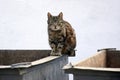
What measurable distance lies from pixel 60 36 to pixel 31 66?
621 mm

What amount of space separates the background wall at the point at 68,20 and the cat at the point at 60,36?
66cm

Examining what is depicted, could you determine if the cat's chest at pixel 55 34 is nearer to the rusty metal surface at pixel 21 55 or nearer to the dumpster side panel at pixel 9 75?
the rusty metal surface at pixel 21 55

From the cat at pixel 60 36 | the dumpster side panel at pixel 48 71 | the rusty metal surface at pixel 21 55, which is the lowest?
the dumpster side panel at pixel 48 71

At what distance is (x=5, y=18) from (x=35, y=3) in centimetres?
35

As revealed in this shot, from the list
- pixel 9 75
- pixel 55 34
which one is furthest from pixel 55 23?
pixel 9 75

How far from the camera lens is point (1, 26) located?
2.80 metres

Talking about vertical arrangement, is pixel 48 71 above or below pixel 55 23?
below

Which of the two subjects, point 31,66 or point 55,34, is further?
point 55,34

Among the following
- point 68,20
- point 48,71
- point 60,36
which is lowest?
point 48,71

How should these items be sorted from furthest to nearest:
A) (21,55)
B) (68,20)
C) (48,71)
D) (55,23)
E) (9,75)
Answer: (68,20)
(21,55)
(55,23)
(48,71)
(9,75)

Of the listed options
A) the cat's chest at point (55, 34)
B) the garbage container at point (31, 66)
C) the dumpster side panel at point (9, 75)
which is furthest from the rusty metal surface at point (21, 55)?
the dumpster side panel at point (9, 75)

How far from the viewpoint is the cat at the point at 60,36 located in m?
1.80

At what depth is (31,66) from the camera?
4.10ft

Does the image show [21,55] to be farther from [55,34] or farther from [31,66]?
[31,66]
